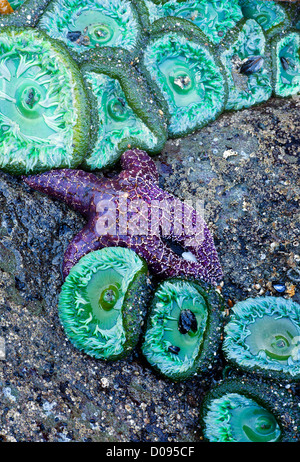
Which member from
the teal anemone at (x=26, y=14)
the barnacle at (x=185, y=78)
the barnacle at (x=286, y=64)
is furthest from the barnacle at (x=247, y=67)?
the teal anemone at (x=26, y=14)

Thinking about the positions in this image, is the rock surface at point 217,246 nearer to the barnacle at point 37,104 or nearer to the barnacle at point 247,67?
the barnacle at point 247,67

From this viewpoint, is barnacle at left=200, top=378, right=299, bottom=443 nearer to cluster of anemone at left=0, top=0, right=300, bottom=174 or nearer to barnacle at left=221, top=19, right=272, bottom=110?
cluster of anemone at left=0, top=0, right=300, bottom=174

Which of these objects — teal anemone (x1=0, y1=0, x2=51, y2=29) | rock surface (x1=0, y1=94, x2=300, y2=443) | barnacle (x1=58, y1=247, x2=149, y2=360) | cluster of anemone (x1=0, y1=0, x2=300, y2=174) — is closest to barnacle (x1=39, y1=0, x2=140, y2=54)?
cluster of anemone (x1=0, y1=0, x2=300, y2=174)

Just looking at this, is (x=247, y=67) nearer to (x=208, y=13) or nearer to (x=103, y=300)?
(x=208, y=13)

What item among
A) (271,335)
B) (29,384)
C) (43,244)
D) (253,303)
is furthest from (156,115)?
(29,384)

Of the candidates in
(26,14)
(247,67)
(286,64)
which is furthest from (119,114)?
(286,64)

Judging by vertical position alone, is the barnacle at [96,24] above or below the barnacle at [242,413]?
above
